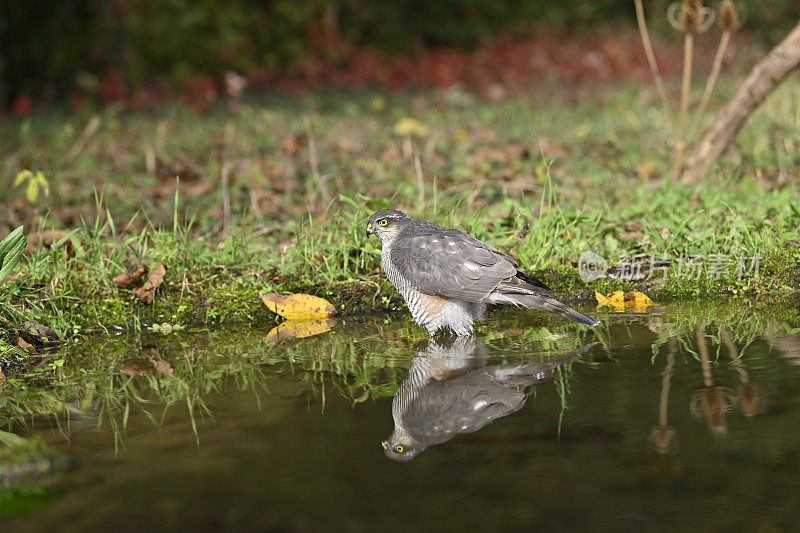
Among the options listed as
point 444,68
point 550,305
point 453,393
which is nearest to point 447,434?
point 453,393

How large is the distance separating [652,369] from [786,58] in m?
3.57

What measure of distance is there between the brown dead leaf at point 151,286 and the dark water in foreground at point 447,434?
487 mm

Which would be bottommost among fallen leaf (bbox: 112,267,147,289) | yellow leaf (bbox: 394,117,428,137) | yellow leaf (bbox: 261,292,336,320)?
yellow leaf (bbox: 261,292,336,320)

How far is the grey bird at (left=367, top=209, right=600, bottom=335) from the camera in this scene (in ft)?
13.1

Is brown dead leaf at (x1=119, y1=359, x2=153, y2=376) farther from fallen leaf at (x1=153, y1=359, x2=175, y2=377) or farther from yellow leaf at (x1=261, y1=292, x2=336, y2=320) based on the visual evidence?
yellow leaf at (x1=261, y1=292, x2=336, y2=320)

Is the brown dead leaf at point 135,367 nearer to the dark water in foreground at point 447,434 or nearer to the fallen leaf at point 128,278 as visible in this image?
the dark water in foreground at point 447,434

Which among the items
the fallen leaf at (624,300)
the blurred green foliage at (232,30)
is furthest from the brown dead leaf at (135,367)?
the blurred green foliage at (232,30)

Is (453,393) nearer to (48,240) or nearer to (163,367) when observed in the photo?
(163,367)

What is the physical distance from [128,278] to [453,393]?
217cm

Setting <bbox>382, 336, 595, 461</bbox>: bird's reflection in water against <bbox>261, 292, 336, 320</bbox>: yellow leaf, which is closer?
<bbox>382, 336, 595, 461</bbox>: bird's reflection in water

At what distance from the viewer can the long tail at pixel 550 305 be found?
3.88 meters

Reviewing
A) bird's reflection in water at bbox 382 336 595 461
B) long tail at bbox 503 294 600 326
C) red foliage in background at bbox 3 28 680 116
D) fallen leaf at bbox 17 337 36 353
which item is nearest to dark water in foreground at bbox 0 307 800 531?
bird's reflection in water at bbox 382 336 595 461

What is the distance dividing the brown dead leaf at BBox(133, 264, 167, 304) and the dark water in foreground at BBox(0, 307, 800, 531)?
0.49m

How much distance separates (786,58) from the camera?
614 cm
